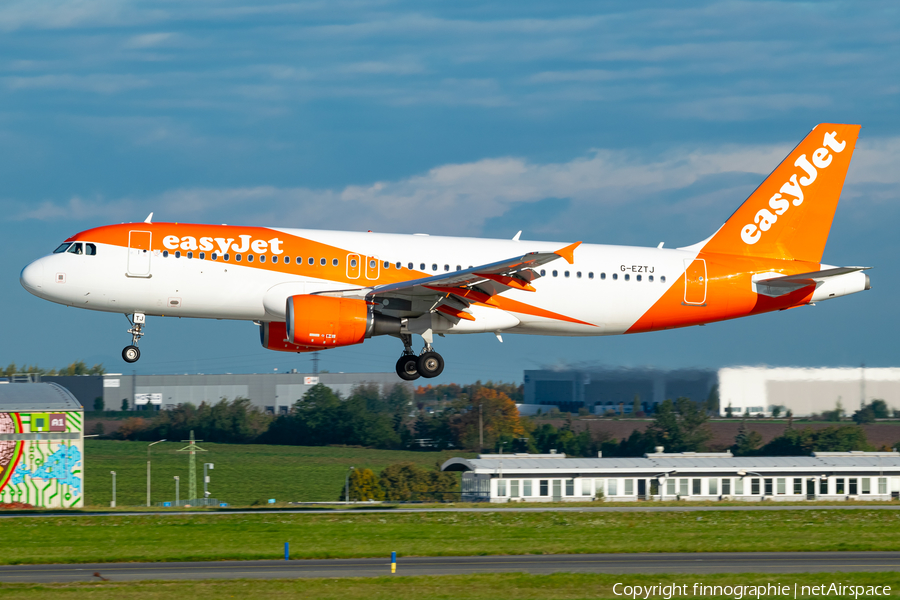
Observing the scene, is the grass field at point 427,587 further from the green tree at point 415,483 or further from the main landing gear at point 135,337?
the green tree at point 415,483

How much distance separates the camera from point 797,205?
38500 mm

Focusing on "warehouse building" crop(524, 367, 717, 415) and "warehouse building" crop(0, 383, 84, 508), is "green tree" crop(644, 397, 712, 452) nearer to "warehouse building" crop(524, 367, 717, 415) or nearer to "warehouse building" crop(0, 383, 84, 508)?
"warehouse building" crop(524, 367, 717, 415)

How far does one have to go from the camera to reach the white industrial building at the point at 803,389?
7075 centimetres

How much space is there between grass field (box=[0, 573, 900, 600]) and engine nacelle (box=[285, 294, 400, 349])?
30.7ft

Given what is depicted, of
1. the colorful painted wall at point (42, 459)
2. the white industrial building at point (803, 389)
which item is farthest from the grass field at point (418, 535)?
the white industrial building at point (803, 389)

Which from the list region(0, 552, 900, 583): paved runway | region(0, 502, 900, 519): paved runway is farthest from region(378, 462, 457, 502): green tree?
region(0, 552, 900, 583): paved runway

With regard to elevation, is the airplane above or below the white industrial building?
above

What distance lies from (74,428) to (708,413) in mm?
44095

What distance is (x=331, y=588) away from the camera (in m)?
23.6

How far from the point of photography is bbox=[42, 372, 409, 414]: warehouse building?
11344cm

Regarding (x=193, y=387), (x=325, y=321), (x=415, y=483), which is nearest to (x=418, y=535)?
(x=325, y=321)

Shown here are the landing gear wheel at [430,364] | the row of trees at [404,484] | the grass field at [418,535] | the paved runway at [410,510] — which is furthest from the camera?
the row of trees at [404,484]

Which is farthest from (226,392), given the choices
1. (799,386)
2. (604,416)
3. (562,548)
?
(562,548)

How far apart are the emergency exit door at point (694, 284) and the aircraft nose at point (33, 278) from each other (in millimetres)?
21713
